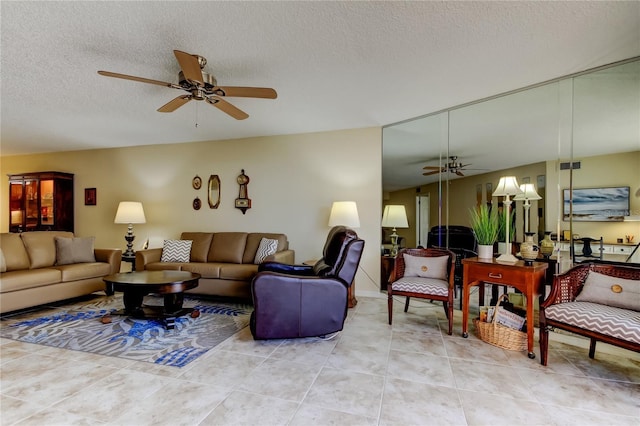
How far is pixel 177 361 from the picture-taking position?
7.43 ft

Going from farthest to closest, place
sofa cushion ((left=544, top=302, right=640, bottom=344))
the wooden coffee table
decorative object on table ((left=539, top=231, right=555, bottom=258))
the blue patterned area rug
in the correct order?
the wooden coffee table, decorative object on table ((left=539, top=231, right=555, bottom=258)), the blue patterned area rug, sofa cushion ((left=544, top=302, right=640, bottom=344))

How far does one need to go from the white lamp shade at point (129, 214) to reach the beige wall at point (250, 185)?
460 millimetres

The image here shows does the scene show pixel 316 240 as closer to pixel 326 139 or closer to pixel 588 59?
pixel 326 139

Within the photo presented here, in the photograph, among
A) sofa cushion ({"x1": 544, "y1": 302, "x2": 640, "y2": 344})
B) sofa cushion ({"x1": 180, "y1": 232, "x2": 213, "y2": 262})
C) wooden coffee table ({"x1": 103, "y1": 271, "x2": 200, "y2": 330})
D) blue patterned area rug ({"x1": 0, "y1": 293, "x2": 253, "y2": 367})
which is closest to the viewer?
sofa cushion ({"x1": 544, "y1": 302, "x2": 640, "y2": 344})

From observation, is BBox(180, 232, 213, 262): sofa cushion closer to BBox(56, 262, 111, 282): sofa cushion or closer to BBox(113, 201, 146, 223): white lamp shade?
BBox(113, 201, 146, 223): white lamp shade

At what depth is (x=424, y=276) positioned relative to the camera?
334 centimetres

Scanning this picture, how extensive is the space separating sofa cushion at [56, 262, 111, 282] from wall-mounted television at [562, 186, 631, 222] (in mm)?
5358

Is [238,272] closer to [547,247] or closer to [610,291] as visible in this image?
[547,247]

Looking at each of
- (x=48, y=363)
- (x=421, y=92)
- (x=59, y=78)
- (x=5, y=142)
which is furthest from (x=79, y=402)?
(x=5, y=142)

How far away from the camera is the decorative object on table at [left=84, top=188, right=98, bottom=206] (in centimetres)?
590

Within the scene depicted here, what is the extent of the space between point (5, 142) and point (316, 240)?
19.2 ft

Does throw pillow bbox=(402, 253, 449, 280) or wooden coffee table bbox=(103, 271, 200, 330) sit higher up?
throw pillow bbox=(402, 253, 449, 280)

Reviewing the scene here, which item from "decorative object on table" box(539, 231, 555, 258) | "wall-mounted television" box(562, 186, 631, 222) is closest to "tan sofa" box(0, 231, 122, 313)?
"decorative object on table" box(539, 231, 555, 258)

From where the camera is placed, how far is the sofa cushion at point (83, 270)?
12.0ft
